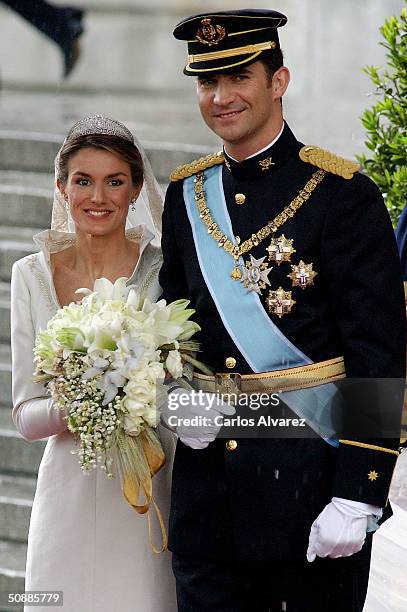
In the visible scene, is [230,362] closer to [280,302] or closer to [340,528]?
[280,302]

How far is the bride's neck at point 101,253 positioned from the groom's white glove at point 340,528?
946 millimetres

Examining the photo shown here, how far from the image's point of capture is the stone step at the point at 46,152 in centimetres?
618

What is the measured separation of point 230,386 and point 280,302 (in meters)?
0.24

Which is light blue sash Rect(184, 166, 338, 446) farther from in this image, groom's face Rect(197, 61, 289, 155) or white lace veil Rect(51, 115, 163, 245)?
white lace veil Rect(51, 115, 163, 245)

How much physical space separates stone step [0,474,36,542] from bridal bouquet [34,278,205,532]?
79.1 inches

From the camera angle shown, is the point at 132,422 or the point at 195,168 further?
the point at 195,168

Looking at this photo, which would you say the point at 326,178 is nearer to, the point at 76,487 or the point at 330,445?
the point at 330,445

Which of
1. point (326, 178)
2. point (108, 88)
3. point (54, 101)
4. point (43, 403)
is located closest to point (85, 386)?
point (43, 403)

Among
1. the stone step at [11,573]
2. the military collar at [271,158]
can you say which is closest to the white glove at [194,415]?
the military collar at [271,158]

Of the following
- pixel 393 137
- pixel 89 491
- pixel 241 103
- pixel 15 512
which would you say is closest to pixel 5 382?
pixel 15 512

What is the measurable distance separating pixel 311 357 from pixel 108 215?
71cm

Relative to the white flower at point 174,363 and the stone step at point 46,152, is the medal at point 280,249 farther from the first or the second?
the stone step at point 46,152

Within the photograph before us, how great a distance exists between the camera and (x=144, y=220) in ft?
11.7

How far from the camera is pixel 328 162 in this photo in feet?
9.70
